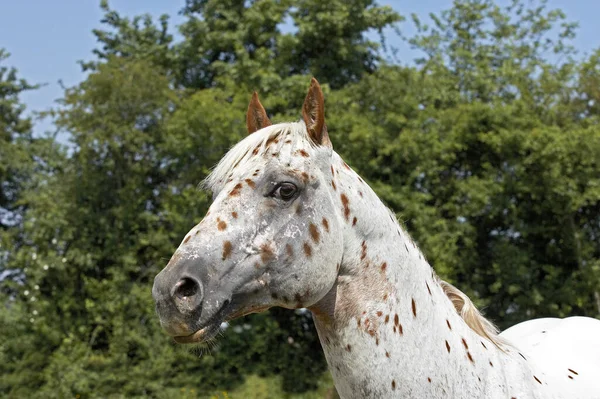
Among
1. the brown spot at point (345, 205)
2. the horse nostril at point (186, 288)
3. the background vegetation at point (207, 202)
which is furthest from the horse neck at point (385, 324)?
the background vegetation at point (207, 202)

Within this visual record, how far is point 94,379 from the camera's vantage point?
12547 millimetres

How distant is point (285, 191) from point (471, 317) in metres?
0.97

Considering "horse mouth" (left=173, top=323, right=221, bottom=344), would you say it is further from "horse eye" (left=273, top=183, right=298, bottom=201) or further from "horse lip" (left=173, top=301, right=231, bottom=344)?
"horse eye" (left=273, top=183, right=298, bottom=201)

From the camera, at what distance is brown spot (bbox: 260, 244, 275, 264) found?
224 centimetres

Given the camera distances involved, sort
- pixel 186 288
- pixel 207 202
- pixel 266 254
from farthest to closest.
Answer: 1. pixel 207 202
2. pixel 266 254
3. pixel 186 288

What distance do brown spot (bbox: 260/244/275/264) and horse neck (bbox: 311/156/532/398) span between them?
0.25 meters

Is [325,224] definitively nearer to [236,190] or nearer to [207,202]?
[236,190]

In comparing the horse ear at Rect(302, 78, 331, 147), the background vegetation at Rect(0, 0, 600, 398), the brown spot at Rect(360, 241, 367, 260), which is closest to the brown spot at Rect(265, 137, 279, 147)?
the horse ear at Rect(302, 78, 331, 147)

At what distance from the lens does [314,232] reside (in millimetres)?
2285

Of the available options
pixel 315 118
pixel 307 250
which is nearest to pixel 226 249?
pixel 307 250

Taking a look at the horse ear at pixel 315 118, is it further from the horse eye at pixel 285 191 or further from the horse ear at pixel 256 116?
the horse ear at pixel 256 116

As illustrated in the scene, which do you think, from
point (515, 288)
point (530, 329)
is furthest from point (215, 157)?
point (530, 329)

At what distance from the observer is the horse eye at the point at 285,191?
2.31m

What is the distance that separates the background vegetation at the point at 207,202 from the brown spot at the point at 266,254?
9758 millimetres
